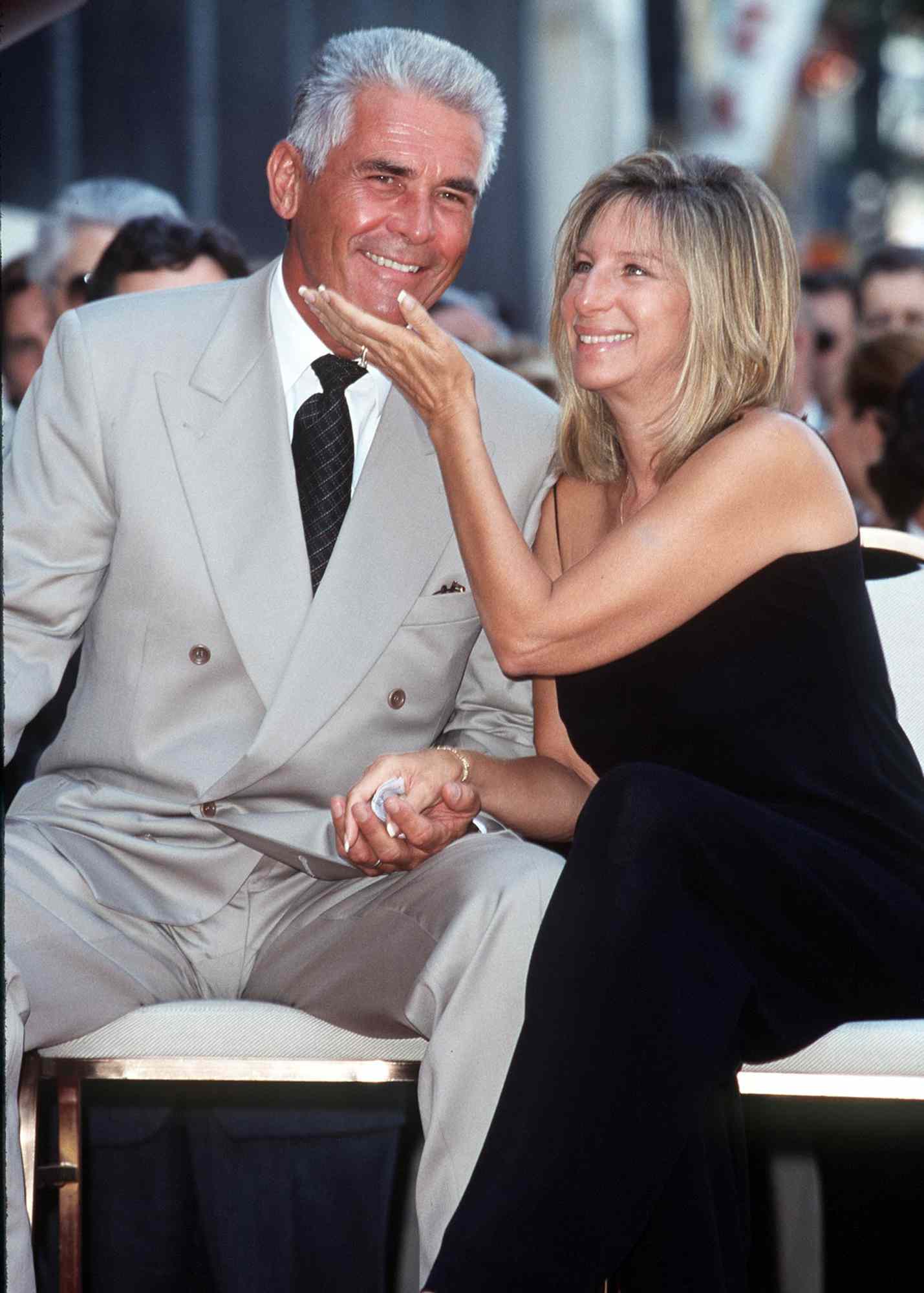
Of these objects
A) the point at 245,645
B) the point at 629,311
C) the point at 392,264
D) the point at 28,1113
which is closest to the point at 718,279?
the point at 629,311

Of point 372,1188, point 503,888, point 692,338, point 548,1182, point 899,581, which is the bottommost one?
point 372,1188

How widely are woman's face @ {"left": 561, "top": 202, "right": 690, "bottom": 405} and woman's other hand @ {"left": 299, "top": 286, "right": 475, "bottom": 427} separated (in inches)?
10.1

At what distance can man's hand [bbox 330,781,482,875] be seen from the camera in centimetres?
232

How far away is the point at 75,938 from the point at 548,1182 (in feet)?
2.45

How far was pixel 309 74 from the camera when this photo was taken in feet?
9.36

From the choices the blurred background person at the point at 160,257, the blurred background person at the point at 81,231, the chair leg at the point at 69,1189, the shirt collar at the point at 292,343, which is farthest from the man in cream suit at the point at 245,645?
the blurred background person at the point at 81,231

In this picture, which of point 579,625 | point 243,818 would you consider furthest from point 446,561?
point 243,818

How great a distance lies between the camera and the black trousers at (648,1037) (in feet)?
6.45

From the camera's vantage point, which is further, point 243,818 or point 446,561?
point 446,561

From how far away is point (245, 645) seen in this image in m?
2.51

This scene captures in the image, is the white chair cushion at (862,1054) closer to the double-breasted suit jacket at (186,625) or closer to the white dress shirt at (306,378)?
the double-breasted suit jacket at (186,625)

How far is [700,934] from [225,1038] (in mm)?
664

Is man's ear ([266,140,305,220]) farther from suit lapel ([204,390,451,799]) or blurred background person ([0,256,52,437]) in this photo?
blurred background person ([0,256,52,437])

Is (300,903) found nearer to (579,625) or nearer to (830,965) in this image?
(579,625)
